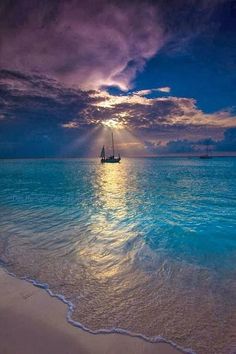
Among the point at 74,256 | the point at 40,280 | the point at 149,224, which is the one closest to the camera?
the point at 40,280

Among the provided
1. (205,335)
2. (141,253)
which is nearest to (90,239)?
(141,253)

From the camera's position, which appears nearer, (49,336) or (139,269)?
(49,336)

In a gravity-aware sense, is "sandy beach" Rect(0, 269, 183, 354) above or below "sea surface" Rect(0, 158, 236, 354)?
above

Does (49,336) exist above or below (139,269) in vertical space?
above

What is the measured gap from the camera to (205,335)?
449cm

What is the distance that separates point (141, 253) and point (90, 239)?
9.27ft

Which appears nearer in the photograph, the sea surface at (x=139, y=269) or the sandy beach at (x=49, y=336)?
the sandy beach at (x=49, y=336)

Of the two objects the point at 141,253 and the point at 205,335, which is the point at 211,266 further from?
the point at 205,335

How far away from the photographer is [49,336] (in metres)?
4.36

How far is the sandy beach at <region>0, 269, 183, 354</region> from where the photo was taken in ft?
13.3

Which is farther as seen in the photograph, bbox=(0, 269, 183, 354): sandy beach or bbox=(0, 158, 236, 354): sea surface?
bbox=(0, 158, 236, 354): sea surface

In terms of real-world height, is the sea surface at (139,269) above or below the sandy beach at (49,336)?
below

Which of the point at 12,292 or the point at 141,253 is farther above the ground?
the point at 12,292

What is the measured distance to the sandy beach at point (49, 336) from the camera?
160 inches
